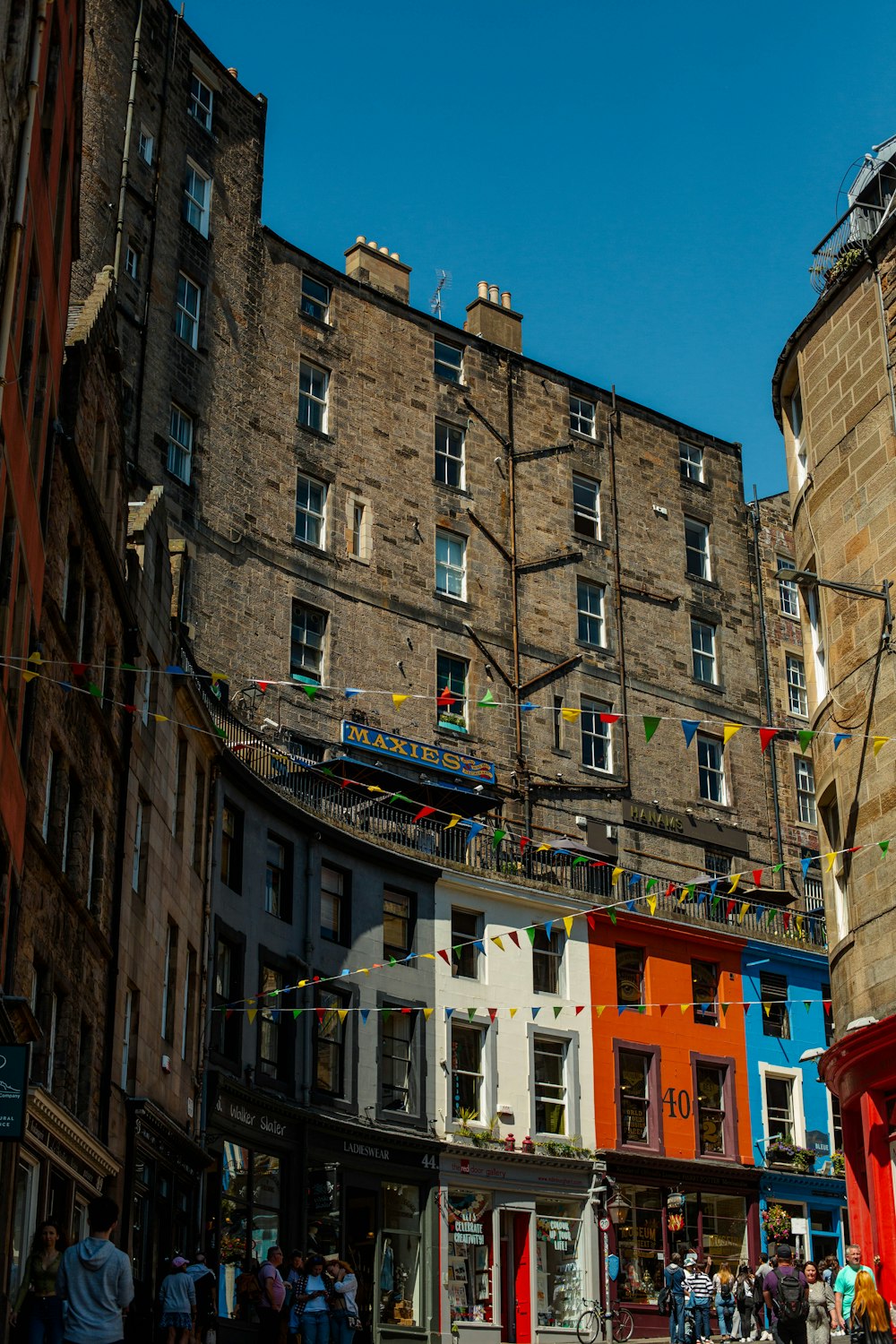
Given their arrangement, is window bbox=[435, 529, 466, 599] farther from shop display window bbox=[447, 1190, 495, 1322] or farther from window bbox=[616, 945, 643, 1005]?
shop display window bbox=[447, 1190, 495, 1322]

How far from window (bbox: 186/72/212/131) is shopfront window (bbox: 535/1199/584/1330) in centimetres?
2694

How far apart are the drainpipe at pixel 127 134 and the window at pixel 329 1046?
16.1 m

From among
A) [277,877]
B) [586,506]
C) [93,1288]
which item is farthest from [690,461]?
[93,1288]

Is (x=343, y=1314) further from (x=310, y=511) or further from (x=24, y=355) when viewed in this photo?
(x=310, y=511)

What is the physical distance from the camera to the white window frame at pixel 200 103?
138 ft

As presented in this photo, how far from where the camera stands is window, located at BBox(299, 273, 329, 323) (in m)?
44.5

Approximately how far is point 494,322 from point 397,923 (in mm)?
20368

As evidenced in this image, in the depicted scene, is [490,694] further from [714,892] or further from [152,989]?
[152,989]

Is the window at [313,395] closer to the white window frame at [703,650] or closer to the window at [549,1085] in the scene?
the white window frame at [703,650]

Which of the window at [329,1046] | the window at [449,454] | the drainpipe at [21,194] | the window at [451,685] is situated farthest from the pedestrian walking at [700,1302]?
the window at [449,454]

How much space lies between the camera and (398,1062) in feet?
119

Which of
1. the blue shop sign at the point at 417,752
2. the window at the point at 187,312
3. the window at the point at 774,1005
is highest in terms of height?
the window at the point at 187,312

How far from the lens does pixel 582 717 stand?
46000 mm

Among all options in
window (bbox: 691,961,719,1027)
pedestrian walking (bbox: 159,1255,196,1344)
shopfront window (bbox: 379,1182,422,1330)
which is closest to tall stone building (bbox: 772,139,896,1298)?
pedestrian walking (bbox: 159,1255,196,1344)
